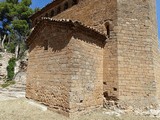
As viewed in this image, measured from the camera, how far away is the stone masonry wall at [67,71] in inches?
294

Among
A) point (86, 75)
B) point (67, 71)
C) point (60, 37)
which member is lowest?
point (86, 75)

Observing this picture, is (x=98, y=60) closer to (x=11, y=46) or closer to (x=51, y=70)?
(x=51, y=70)

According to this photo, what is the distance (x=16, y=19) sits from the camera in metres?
26.5

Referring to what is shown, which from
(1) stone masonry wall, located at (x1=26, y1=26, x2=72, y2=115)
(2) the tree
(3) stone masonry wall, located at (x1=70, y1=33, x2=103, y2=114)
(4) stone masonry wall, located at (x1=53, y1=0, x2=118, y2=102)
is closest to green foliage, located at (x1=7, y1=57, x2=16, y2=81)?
(2) the tree

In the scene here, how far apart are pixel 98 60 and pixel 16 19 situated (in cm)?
2133

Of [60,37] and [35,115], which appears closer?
[35,115]

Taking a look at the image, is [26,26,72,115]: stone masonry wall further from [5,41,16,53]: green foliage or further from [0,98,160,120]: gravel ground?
[5,41,16,53]: green foliage

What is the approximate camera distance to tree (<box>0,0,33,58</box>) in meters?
25.6

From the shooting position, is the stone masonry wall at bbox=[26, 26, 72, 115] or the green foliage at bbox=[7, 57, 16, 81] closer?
the stone masonry wall at bbox=[26, 26, 72, 115]

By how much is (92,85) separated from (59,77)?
158 cm

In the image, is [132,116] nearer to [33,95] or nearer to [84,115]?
[84,115]

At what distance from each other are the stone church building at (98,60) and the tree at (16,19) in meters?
17.0

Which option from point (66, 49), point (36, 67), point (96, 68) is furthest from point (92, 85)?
point (36, 67)

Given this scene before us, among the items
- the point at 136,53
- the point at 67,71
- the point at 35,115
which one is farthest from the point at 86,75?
the point at 136,53
